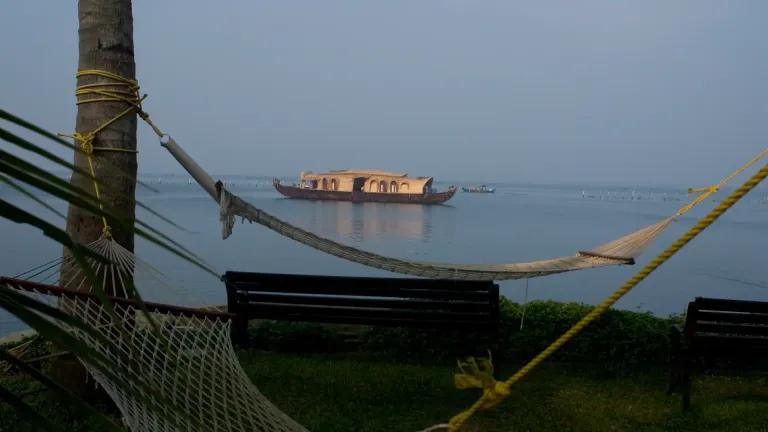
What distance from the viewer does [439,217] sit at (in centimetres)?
4300

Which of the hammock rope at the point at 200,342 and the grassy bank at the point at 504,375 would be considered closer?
the hammock rope at the point at 200,342

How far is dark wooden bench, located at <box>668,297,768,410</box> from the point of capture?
455cm

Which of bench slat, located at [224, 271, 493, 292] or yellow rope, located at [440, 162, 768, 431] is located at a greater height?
yellow rope, located at [440, 162, 768, 431]

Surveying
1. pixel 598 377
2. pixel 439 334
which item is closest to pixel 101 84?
pixel 439 334

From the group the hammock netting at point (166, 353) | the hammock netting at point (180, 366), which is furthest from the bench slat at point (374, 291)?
the hammock netting at point (180, 366)

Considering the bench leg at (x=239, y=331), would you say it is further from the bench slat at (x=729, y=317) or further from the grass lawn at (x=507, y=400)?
the bench slat at (x=729, y=317)

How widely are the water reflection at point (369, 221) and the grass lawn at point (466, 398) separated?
2081 centimetres

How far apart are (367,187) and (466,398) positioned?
44.7 meters

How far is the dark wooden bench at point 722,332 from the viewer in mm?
4547

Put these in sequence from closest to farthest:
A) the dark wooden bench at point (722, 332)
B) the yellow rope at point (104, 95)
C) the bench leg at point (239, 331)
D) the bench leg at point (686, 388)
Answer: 1. the yellow rope at point (104, 95)
2. the bench leg at point (686, 388)
3. the dark wooden bench at point (722, 332)
4. the bench leg at point (239, 331)

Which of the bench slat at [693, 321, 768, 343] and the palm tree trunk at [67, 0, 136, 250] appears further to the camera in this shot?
the bench slat at [693, 321, 768, 343]

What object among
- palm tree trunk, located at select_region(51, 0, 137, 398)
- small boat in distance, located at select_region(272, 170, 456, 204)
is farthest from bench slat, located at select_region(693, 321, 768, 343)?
small boat in distance, located at select_region(272, 170, 456, 204)

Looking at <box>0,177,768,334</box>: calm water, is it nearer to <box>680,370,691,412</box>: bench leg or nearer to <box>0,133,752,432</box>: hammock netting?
<box>0,133,752,432</box>: hammock netting

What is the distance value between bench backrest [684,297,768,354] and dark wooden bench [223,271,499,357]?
1443 mm
